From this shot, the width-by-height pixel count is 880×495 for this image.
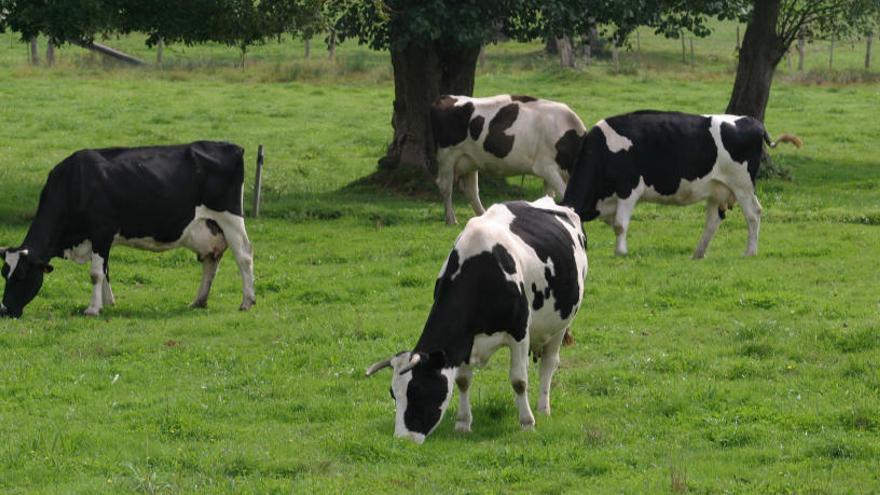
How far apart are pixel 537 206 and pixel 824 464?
3741 millimetres

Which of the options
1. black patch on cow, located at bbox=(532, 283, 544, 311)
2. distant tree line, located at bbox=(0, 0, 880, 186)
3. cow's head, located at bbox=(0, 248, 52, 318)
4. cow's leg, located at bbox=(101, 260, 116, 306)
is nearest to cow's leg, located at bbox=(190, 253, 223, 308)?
cow's leg, located at bbox=(101, 260, 116, 306)

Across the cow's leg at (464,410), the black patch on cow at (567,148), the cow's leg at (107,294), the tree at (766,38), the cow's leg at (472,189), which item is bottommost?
the cow's leg at (107,294)

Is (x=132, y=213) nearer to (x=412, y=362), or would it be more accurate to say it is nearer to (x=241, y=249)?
(x=241, y=249)

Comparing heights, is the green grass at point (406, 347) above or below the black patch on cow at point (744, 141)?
below

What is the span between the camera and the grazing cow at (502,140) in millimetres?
25750

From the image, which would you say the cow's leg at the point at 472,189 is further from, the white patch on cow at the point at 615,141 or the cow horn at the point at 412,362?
the cow horn at the point at 412,362

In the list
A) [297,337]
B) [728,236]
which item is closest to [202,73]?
[728,236]

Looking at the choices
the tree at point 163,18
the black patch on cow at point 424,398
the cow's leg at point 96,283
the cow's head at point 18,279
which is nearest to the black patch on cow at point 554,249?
the black patch on cow at point 424,398

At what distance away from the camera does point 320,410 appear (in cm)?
1357

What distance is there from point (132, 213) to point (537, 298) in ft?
26.8

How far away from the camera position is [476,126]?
1032 inches

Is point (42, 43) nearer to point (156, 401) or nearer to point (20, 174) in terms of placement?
point (20, 174)

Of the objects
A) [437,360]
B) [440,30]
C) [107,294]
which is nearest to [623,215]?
[440,30]

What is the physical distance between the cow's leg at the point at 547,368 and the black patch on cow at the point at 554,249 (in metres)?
0.34
